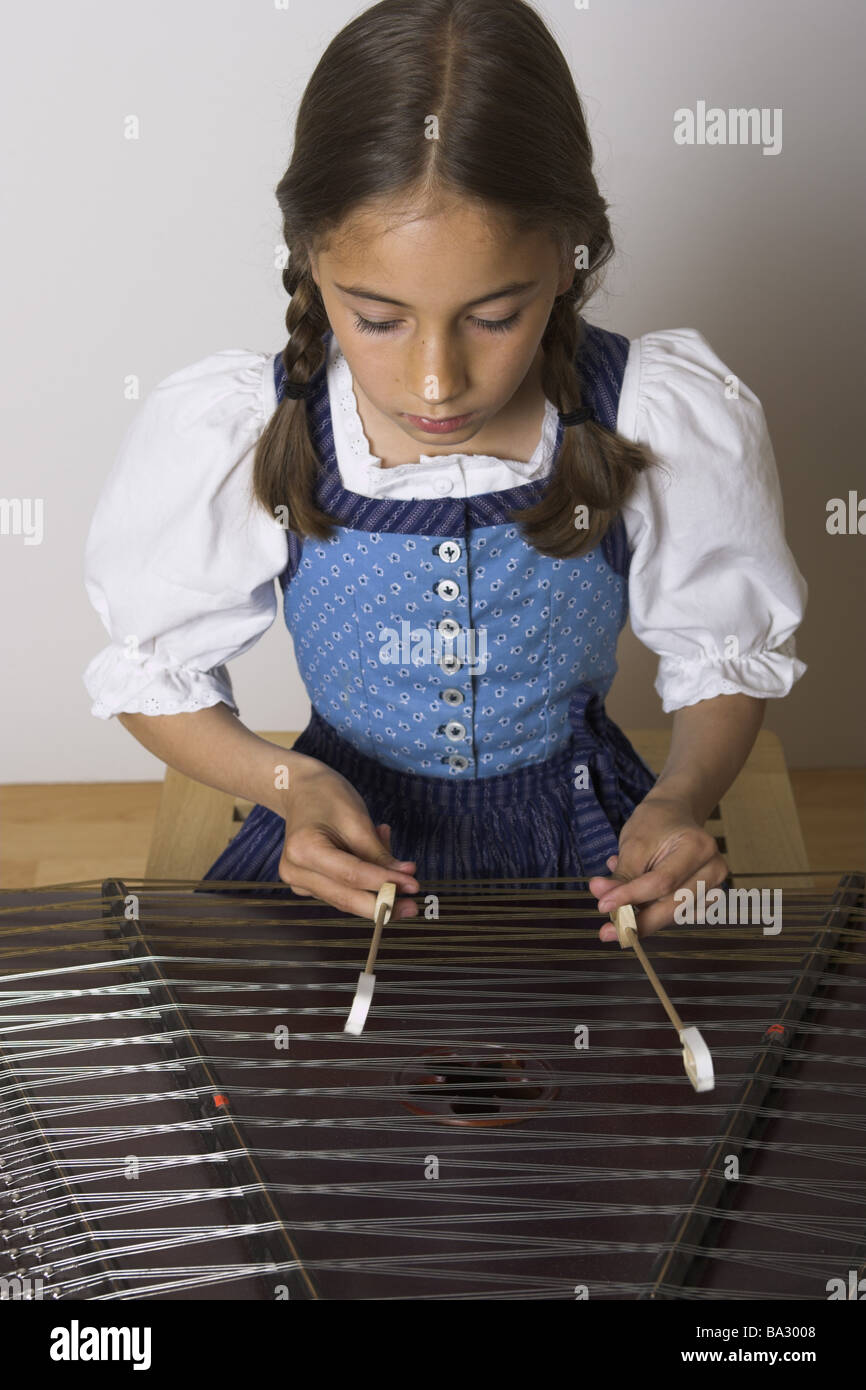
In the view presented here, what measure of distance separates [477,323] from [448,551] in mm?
250

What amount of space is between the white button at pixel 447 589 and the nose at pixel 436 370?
25 centimetres

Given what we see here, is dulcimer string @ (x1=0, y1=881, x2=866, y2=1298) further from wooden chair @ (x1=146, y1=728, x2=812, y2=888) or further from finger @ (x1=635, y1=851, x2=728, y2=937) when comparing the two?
wooden chair @ (x1=146, y1=728, x2=812, y2=888)

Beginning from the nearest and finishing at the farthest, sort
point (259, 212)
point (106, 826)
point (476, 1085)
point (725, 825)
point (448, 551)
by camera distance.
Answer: point (476, 1085)
point (448, 551)
point (725, 825)
point (259, 212)
point (106, 826)

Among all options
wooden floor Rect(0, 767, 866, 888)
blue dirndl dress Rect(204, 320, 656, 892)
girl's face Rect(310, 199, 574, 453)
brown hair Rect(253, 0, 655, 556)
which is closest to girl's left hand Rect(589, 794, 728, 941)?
blue dirndl dress Rect(204, 320, 656, 892)

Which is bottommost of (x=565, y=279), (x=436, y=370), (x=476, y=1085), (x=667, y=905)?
(x=476, y=1085)

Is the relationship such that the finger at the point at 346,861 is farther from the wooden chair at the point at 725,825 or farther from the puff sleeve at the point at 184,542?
the wooden chair at the point at 725,825

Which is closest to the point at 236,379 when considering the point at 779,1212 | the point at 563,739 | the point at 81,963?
the point at 563,739

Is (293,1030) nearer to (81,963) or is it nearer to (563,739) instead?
(81,963)

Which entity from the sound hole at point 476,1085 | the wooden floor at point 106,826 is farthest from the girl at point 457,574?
the wooden floor at point 106,826

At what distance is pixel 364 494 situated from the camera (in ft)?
4.38

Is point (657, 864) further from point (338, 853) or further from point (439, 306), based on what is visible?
point (439, 306)

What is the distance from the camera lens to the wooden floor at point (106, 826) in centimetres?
244

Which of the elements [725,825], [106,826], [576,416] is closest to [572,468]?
[576,416]

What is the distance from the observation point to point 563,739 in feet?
4.82
